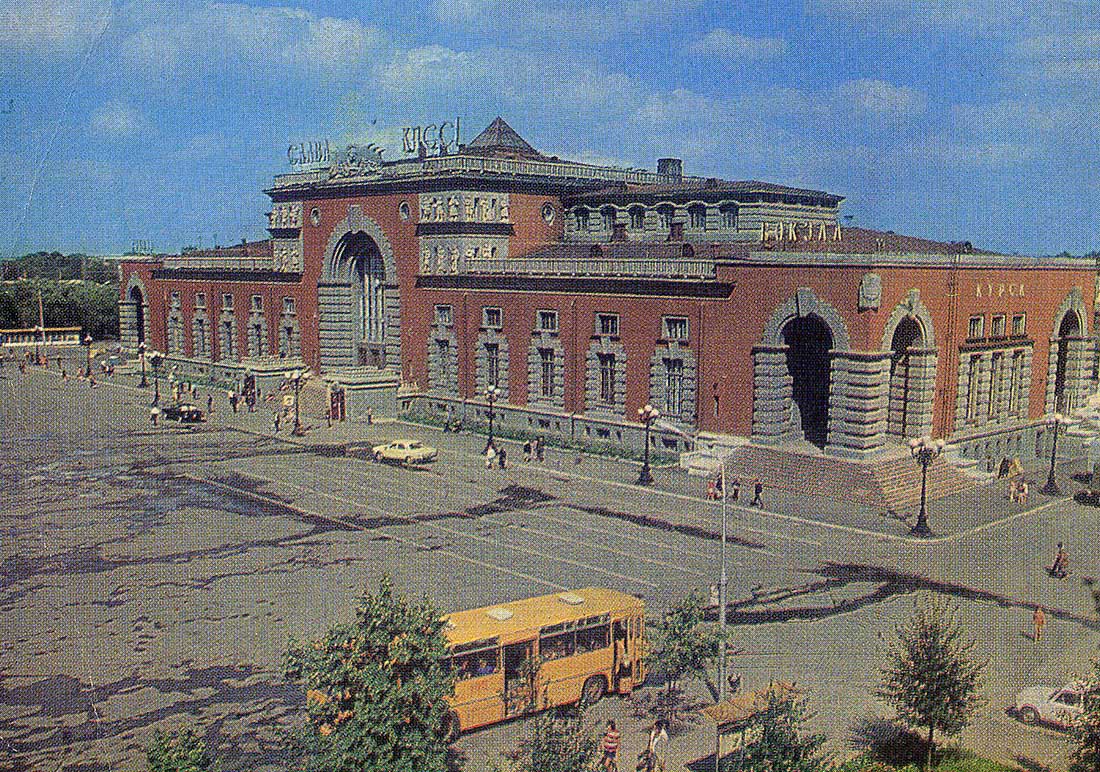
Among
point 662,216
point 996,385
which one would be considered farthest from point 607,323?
point 996,385

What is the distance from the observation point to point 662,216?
2532 inches

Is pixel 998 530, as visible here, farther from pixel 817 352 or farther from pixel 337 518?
pixel 337 518

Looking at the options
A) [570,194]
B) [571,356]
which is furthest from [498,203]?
[571,356]

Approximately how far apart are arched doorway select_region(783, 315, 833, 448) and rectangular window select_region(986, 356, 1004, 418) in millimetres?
9204

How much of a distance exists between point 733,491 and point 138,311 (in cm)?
7415

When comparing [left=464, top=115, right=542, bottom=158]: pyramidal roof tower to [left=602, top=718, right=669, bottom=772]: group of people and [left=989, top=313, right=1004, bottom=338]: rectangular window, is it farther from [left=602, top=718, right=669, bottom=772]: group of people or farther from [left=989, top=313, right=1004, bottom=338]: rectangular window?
[left=602, top=718, right=669, bottom=772]: group of people

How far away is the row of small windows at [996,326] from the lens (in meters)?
49.8

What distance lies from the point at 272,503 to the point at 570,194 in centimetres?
3402

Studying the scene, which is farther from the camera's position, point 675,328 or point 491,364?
point 491,364

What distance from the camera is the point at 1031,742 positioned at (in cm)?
2238

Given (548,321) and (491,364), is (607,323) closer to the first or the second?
(548,321)

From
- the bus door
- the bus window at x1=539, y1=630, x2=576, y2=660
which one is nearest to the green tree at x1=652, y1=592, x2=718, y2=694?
the bus window at x1=539, y1=630, x2=576, y2=660

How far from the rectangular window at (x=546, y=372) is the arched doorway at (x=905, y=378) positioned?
61.0 feet

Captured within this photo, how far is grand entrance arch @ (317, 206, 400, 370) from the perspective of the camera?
233 feet
